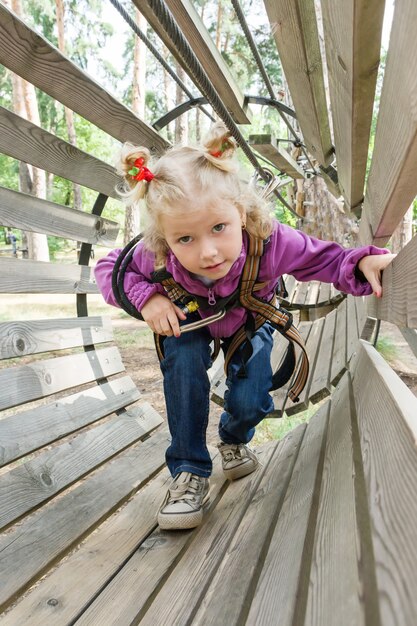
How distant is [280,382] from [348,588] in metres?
1.89

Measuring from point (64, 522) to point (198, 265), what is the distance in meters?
1.09

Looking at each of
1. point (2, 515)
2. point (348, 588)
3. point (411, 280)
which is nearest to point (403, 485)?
point (348, 588)

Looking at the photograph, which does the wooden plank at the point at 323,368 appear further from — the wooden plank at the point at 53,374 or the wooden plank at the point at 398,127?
the wooden plank at the point at 398,127

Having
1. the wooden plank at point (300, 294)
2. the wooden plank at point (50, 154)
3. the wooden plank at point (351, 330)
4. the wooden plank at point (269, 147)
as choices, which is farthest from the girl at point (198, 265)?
the wooden plank at point (300, 294)

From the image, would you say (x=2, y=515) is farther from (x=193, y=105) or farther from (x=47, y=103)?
(x=47, y=103)

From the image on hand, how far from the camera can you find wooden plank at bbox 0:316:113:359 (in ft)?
7.81

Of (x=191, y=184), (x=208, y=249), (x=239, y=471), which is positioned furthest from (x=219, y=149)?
(x=239, y=471)

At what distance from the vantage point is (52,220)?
2.75m

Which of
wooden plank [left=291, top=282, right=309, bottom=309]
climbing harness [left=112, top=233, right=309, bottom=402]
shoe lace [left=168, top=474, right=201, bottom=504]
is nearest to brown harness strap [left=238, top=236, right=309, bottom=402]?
climbing harness [left=112, top=233, right=309, bottom=402]

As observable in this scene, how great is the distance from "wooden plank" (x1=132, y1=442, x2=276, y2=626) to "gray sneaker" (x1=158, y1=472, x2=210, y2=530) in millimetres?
64

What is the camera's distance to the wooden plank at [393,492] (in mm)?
681

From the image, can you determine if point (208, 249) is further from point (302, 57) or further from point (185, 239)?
point (302, 57)

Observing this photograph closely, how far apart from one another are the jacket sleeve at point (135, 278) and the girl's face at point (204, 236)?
262 millimetres

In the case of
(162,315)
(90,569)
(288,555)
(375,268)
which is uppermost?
(375,268)
